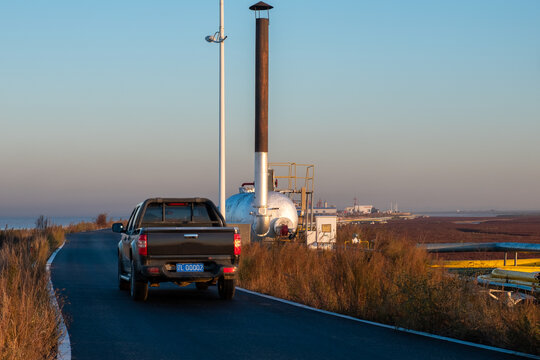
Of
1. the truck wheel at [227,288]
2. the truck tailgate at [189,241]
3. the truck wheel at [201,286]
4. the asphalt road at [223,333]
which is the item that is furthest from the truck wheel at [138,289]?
the truck wheel at [227,288]

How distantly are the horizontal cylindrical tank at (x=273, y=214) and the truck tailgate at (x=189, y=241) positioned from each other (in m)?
19.6

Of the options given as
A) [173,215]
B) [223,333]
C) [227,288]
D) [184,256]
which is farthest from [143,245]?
[223,333]

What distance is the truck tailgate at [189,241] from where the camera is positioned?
13641mm

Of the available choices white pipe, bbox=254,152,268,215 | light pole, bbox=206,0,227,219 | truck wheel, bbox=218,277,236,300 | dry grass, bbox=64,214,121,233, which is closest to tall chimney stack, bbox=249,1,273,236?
white pipe, bbox=254,152,268,215

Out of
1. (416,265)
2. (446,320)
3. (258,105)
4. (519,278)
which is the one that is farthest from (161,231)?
(258,105)

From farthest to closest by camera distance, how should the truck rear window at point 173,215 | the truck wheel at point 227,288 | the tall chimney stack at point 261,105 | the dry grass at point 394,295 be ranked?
1. the tall chimney stack at point 261,105
2. the truck rear window at point 173,215
3. the truck wheel at point 227,288
4. the dry grass at point 394,295

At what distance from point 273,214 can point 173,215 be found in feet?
59.6

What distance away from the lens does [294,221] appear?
34812 mm

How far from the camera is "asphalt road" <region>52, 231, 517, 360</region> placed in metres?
8.93

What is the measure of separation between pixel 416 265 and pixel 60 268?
11584 millimetres

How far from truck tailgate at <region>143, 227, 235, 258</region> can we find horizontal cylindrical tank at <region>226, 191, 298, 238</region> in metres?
19.6

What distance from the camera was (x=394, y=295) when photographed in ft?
42.4

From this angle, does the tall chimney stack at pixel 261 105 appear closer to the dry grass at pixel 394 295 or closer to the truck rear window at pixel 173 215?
the dry grass at pixel 394 295

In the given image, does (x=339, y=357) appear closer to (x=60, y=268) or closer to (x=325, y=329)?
(x=325, y=329)
